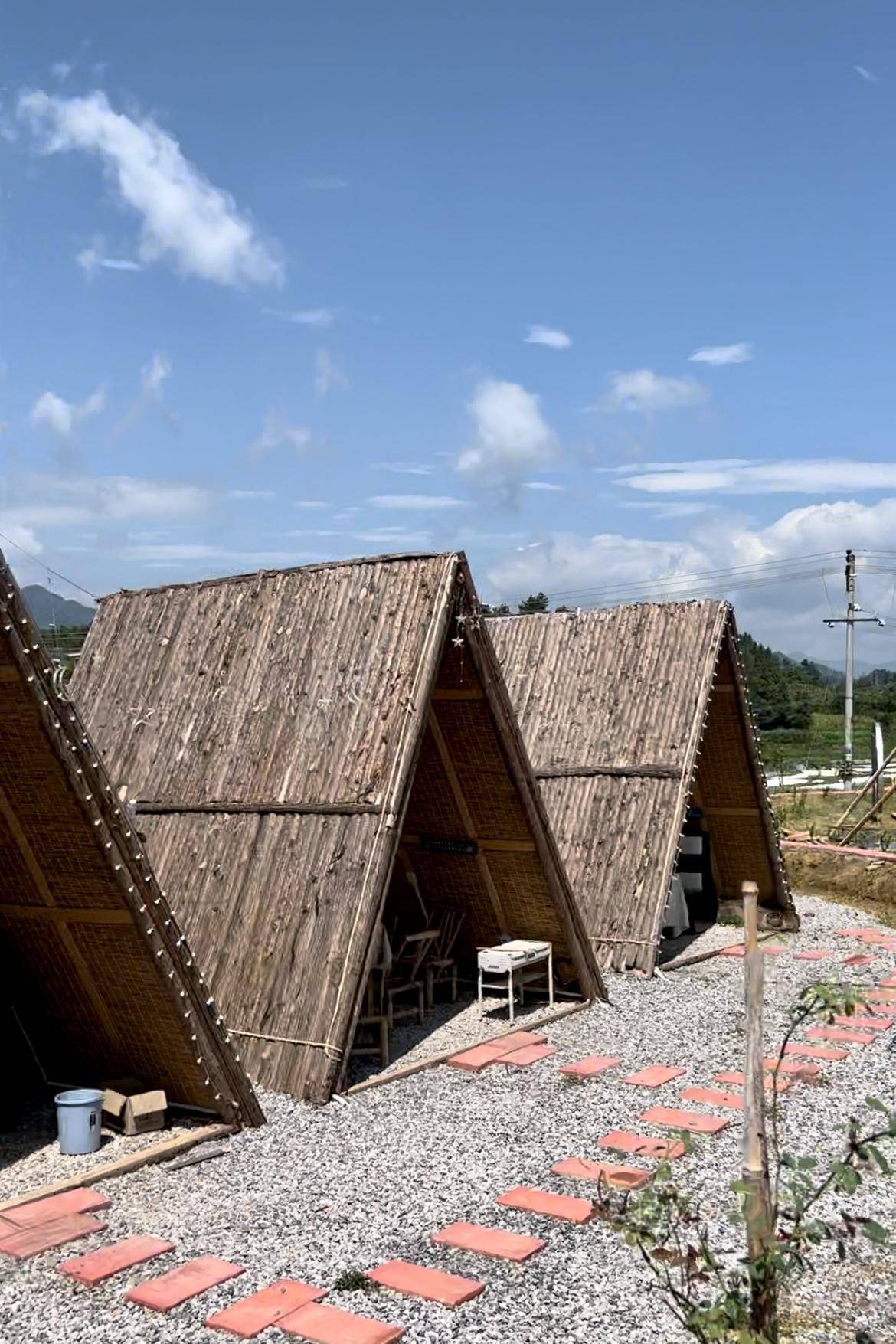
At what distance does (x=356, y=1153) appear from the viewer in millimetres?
6988

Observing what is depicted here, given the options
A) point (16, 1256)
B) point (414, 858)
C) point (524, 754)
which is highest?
point (524, 754)

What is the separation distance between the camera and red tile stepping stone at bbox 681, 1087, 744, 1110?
7949 millimetres

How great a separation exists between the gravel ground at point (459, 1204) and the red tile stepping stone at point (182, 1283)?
0.07 meters

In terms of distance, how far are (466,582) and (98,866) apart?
3.85 meters

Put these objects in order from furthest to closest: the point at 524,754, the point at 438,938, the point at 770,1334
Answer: the point at 438,938 < the point at 524,754 < the point at 770,1334

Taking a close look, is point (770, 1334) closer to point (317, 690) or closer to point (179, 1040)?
point (179, 1040)

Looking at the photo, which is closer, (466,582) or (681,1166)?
(681,1166)

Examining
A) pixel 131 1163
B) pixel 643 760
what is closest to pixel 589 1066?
pixel 131 1163

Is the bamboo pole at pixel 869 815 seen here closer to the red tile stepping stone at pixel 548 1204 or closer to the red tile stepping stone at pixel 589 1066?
the red tile stepping stone at pixel 589 1066

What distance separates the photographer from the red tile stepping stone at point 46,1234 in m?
5.61

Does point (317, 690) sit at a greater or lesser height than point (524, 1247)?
greater

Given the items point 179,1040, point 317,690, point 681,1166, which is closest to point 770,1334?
point 681,1166

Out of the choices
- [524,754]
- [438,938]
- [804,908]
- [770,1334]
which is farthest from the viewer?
[804,908]

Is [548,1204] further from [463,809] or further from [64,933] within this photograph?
[463,809]
